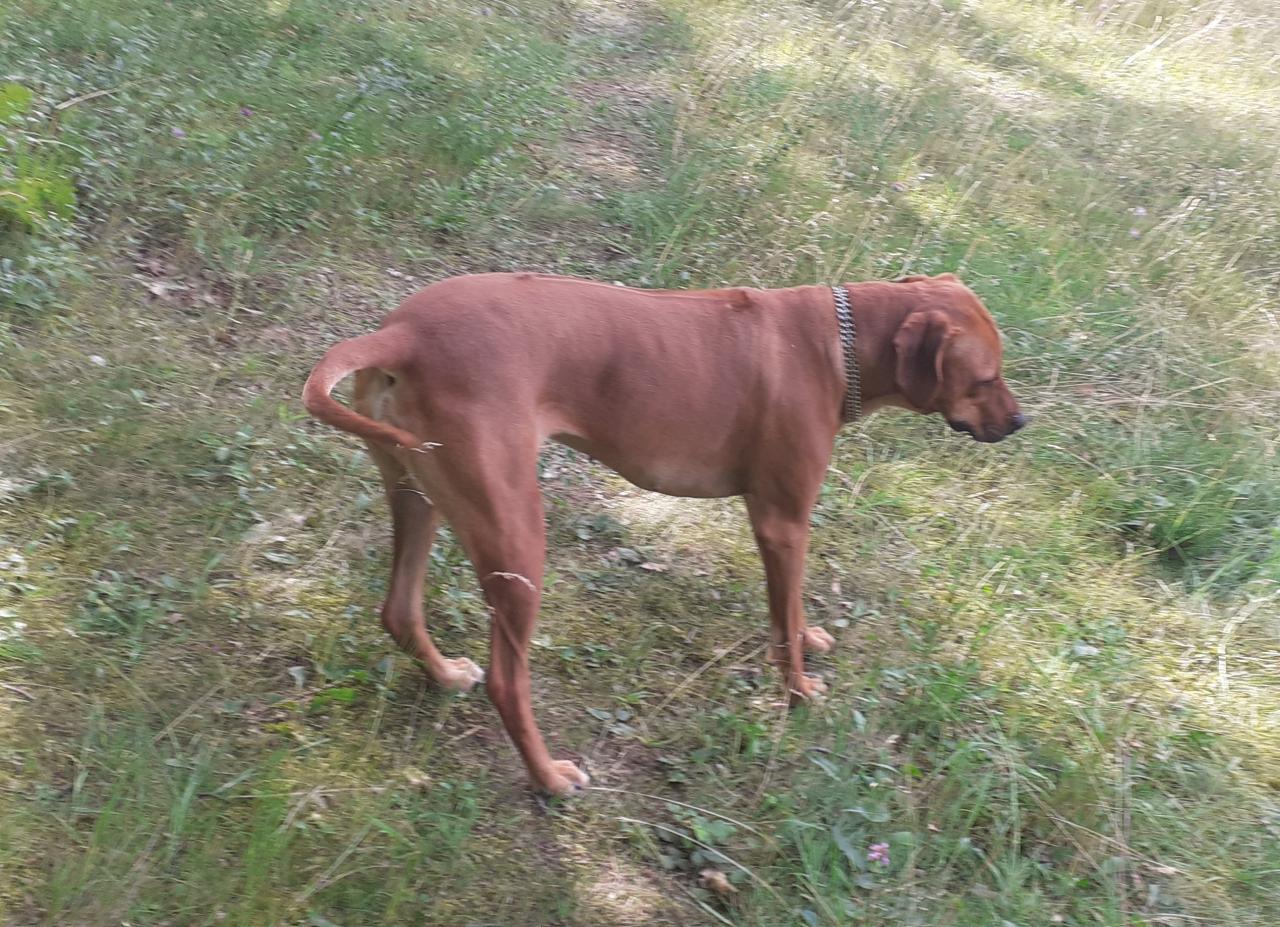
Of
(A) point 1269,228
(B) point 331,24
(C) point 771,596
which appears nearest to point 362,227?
(B) point 331,24

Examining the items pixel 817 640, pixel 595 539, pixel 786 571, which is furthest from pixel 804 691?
pixel 595 539

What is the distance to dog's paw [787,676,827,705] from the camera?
3.23 m

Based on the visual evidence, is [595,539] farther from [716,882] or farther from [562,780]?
[716,882]

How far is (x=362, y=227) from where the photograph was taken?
4.94m

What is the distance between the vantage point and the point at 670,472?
3.20m

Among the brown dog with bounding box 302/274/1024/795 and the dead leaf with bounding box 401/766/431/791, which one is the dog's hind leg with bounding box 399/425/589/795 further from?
the dead leaf with bounding box 401/766/431/791

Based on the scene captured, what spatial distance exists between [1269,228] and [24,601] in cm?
693

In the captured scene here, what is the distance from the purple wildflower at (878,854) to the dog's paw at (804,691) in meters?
0.62

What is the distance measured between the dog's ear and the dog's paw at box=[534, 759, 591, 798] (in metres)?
1.59

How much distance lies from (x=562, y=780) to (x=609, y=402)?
109 centimetres

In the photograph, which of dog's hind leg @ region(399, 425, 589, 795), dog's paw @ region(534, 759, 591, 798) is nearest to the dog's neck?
dog's hind leg @ region(399, 425, 589, 795)

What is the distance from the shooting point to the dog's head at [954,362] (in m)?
3.22

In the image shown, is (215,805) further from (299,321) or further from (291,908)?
(299,321)

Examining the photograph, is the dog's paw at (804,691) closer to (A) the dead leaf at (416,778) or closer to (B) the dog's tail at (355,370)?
(A) the dead leaf at (416,778)
